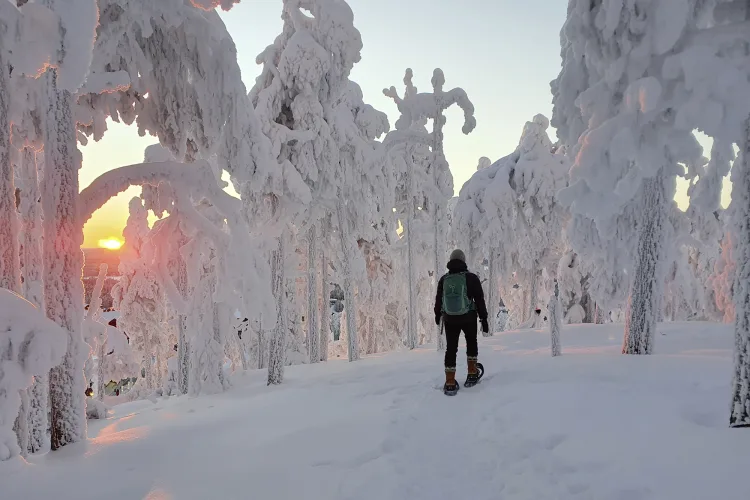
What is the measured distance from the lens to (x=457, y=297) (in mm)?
6539

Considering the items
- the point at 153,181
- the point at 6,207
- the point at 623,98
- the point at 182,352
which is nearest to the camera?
the point at 6,207

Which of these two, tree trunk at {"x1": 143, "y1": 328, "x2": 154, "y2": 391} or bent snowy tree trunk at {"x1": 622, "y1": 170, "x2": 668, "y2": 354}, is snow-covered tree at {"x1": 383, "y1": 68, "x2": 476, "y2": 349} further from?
tree trunk at {"x1": 143, "y1": 328, "x2": 154, "y2": 391}

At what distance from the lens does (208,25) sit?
5.87 meters

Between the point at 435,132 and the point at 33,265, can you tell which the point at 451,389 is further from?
the point at 435,132

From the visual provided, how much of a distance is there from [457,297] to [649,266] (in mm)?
3922

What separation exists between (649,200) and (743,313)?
4.59 meters

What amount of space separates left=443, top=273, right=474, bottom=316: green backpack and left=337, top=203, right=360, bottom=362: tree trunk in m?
8.72

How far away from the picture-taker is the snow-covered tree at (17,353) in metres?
2.99

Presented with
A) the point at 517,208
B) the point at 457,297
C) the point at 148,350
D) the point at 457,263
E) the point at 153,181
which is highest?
the point at 517,208

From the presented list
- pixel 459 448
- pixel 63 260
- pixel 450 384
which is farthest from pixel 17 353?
pixel 450 384

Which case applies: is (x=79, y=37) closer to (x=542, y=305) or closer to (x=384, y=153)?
(x=384, y=153)

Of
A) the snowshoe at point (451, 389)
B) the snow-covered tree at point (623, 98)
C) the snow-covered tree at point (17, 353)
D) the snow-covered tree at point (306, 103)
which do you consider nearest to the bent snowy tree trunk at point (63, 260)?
the snow-covered tree at point (17, 353)

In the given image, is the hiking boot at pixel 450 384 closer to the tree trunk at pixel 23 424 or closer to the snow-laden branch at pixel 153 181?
the snow-laden branch at pixel 153 181

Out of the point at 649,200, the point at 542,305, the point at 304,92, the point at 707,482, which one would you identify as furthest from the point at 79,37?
the point at 542,305
